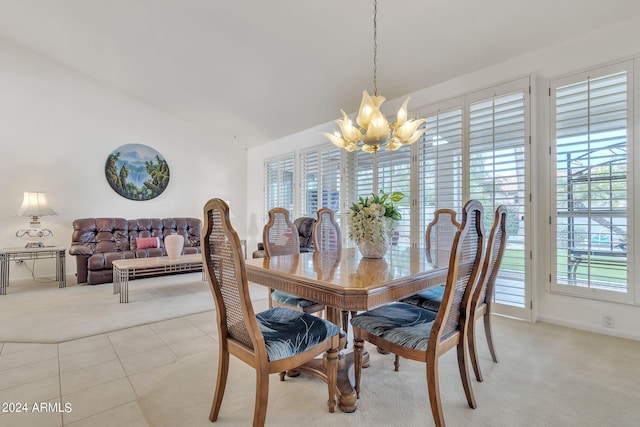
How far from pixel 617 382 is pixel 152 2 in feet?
17.0

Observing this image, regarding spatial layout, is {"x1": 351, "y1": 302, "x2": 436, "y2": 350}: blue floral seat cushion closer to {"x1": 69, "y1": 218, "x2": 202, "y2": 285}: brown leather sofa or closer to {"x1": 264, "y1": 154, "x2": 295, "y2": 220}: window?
{"x1": 264, "y1": 154, "x2": 295, "y2": 220}: window

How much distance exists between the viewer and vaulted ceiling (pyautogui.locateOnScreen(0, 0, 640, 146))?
2691 mm

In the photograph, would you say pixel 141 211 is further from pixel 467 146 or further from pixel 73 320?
pixel 467 146

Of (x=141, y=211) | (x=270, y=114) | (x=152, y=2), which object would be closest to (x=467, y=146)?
(x=270, y=114)

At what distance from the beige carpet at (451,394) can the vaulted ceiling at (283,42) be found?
2707 millimetres

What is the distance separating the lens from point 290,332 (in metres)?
1.53

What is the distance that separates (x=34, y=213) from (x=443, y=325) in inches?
226

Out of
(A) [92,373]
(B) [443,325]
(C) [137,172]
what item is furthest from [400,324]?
(C) [137,172]

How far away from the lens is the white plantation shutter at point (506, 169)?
119 inches

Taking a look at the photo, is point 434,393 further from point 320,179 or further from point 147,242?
point 147,242

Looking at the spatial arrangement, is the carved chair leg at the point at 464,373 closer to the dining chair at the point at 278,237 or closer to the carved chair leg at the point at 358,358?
the carved chair leg at the point at 358,358

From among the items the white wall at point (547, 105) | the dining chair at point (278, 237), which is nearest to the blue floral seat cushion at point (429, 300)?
the dining chair at point (278, 237)

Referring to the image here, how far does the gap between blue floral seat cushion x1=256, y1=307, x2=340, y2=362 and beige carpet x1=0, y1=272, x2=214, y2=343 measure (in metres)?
2.01

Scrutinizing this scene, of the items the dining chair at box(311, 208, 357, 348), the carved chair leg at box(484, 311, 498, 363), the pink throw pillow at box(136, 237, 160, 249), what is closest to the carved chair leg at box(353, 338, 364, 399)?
the carved chair leg at box(484, 311, 498, 363)
